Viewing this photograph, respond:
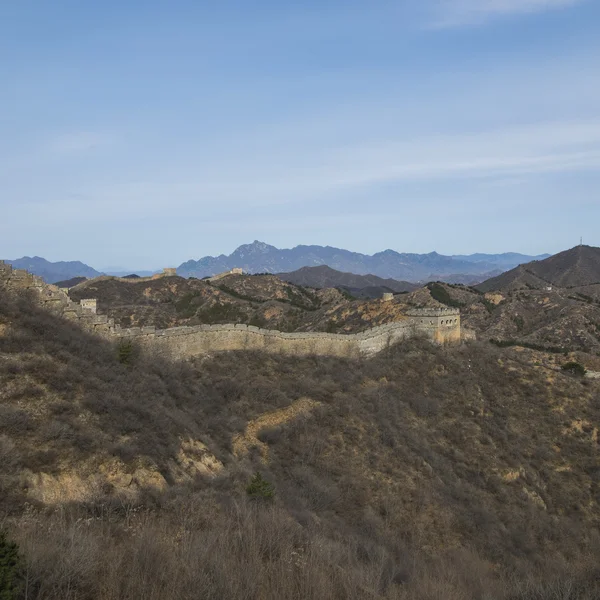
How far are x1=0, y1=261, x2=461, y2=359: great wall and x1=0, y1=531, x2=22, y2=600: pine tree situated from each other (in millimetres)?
15360

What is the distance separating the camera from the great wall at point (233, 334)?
69.2 feet

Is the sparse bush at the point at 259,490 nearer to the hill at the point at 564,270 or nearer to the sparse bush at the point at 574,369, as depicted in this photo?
the sparse bush at the point at 574,369

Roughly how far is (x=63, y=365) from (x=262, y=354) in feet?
46.4

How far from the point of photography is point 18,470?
10500 mm

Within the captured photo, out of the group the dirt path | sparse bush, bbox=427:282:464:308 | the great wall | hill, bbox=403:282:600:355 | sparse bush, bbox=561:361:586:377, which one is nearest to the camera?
the dirt path

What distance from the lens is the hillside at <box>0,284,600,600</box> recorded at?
8.16m

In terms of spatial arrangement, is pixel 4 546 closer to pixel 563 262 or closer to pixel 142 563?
pixel 142 563

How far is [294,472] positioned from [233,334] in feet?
35.3

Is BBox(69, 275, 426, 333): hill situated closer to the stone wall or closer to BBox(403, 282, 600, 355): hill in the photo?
BBox(403, 282, 600, 355): hill

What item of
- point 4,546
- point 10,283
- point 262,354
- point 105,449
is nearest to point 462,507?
point 262,354

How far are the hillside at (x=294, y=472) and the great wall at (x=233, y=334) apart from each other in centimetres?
99

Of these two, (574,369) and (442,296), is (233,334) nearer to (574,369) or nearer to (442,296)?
(574,369)

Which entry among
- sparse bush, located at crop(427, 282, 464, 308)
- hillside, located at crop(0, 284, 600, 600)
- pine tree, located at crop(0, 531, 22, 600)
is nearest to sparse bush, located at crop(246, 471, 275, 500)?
hillside, located at crop(0, 284, 600, 600)

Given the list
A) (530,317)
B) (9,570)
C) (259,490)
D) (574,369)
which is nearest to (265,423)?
(259,490)
